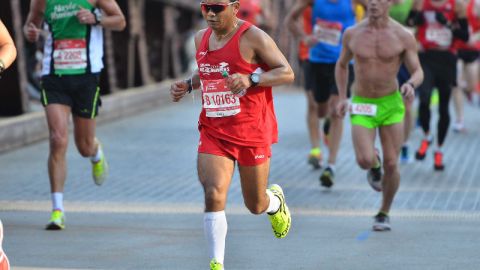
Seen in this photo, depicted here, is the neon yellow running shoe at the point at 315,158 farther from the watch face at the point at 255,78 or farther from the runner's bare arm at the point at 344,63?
the watch face at the point at 255,78

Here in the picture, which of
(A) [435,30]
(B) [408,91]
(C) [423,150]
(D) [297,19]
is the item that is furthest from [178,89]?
(C) [423,150]

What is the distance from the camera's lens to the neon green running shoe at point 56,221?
10258mm

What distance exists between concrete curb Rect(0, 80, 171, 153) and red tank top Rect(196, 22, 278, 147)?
7.69 metres

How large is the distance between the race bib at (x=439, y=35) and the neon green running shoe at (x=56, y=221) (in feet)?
19.4

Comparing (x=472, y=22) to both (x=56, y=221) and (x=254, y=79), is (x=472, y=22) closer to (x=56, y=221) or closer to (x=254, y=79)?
(x=56, y=221)

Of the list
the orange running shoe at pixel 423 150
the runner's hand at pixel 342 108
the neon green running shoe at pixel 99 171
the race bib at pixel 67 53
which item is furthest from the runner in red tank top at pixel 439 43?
the race bib at pixel 67 53

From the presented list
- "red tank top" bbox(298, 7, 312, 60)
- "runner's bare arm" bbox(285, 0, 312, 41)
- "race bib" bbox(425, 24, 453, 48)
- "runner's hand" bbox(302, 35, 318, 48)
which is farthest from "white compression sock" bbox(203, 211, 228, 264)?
"race bib" bbox(425, 24, 453, 48)

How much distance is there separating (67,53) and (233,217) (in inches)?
74.2

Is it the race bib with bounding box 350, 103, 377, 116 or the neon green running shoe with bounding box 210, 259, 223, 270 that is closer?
the neon green running shoe with bounding box 210, 259, 223, 270

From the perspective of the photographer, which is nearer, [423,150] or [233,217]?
[233,217]

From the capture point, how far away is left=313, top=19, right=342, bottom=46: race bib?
1410 centimetres

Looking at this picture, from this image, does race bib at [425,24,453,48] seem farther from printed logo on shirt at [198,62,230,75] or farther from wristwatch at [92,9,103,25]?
printed logo on shirt at [198,62,230,75]

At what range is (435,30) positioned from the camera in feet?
48.6

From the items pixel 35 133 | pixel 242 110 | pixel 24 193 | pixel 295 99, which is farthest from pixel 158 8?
pixel 242 110
